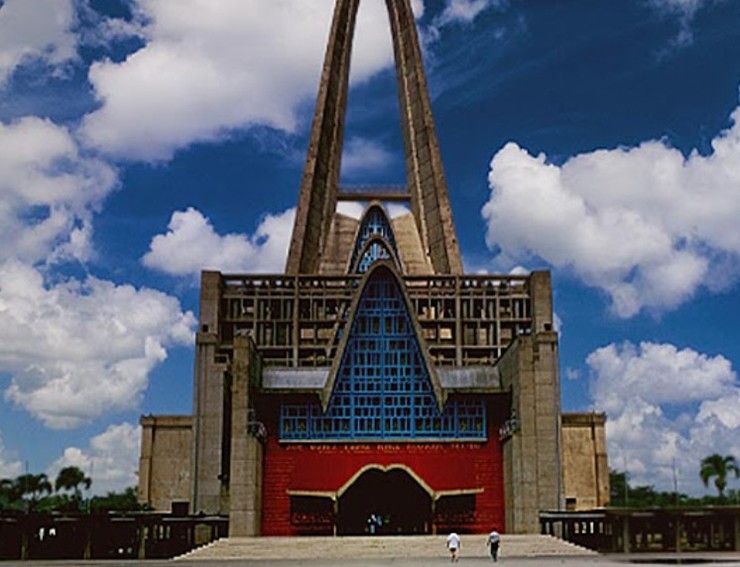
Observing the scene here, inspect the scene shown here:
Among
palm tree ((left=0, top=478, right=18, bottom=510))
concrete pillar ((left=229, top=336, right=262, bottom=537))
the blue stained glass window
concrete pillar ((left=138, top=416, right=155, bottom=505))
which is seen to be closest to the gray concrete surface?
concrete pillar ((left=229, top=336, right=262, bottom=537))

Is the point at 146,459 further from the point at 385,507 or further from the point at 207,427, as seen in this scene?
the point at 385,507

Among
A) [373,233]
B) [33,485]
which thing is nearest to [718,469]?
[373,233]

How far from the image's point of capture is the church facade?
4106 centimetres

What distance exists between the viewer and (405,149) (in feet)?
257

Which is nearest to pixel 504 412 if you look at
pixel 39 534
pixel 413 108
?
pixel 39 534

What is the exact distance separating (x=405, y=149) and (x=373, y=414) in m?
38.2

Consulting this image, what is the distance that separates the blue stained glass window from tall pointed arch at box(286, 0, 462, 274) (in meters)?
19.4

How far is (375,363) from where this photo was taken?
4500 cm

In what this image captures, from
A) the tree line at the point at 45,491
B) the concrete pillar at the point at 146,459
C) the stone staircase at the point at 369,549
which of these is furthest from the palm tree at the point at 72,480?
the stone staircase at the point at 369,549

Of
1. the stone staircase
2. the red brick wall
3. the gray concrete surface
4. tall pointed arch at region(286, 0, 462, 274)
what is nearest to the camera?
the gray concrete surface

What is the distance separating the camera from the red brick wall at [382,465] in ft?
140

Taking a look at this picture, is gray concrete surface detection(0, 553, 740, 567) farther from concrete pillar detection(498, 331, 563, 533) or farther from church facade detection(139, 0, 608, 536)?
church facade detection(139, 0, 608, 536)

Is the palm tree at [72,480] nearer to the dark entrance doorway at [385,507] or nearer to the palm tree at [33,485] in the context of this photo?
the palm tree at [33,485]

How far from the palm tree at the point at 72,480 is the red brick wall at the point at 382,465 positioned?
53.4 metres
